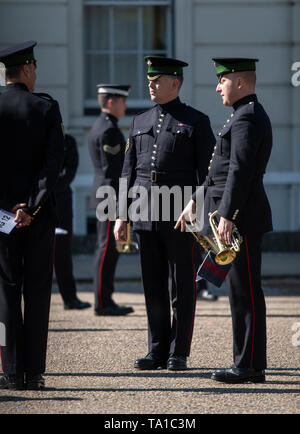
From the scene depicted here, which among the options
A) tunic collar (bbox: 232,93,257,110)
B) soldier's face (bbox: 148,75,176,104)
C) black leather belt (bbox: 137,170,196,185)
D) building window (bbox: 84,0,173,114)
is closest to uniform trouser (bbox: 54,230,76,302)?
black leather belt (bbox: 137,170,196,185)

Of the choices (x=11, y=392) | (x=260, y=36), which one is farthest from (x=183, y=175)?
(x=260, y=36)

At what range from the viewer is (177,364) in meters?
6.13

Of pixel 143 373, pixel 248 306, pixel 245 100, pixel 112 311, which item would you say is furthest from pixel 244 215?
pixel 112 311

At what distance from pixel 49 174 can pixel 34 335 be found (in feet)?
2.87

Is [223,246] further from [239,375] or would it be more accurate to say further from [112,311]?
[112,311]

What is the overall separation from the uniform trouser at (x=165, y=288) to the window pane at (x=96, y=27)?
25.9 feet

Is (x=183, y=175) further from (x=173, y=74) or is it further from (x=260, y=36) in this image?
(x=260, y=36)

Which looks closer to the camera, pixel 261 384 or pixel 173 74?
pixel 261 384

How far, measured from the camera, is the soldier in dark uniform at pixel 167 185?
617 centimetres

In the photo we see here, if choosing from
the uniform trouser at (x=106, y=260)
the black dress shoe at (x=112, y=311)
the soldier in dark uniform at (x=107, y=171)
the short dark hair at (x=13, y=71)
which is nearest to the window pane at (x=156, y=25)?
the soldier in dark uniform at (x=107, y=171)

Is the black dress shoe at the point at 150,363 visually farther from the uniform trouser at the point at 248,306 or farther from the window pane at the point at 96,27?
the window pane at the point at 96,27

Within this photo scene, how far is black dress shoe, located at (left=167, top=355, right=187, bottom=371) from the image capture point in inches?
241
